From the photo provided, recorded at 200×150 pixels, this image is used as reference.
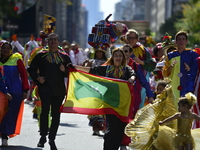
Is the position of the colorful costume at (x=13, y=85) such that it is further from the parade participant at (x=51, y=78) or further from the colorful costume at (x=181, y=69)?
the colorful costume at (x=181, y=69)

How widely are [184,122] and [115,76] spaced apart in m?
1.68

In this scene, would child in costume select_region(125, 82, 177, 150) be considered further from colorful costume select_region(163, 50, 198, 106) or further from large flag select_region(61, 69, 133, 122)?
colorful costume select_region(163, 50, 198, 106)

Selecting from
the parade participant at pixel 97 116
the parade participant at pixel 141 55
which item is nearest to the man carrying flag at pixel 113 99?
the parade participant at pixel 141 55

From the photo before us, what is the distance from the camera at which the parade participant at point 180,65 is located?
31.1 feet

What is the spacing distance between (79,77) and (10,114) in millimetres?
1625

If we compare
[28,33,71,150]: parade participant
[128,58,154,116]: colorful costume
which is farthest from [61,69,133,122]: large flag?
[128,58,154,116]: colorful costume

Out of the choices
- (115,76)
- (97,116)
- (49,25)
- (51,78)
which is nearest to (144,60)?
(115,76)

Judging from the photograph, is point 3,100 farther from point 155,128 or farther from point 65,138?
point 155,128

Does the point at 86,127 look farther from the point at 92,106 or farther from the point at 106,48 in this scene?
the point at 92,106

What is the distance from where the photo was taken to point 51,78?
31.0ft

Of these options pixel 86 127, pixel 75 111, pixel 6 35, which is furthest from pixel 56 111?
pixel 6 35

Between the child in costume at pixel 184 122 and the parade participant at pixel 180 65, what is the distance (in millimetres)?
2004

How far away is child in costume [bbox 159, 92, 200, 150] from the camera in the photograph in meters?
7.39

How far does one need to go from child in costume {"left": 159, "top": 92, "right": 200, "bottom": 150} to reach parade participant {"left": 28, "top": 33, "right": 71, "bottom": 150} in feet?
8.15
